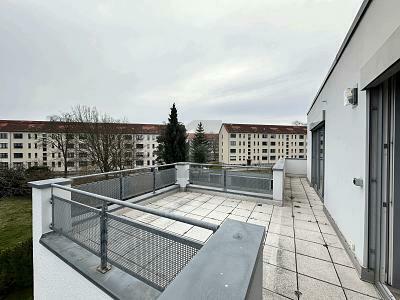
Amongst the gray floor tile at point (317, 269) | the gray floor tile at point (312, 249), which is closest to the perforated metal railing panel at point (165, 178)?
the gray floor tile at point (312, 249)

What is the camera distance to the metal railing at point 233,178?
6582 millimetres

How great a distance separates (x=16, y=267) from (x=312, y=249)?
32.1 ft

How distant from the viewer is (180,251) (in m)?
1.77

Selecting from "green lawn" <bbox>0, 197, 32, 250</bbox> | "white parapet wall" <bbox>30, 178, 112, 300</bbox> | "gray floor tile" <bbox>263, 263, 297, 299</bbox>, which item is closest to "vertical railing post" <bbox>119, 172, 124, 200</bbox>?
"white parapet wall" <bbox>30, 178, 112, 300</bbox>

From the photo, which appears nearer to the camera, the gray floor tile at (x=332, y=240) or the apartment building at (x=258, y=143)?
the gray floor tile at (x=332, y=240)

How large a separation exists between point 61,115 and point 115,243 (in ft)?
86.6

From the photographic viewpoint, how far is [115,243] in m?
2.41

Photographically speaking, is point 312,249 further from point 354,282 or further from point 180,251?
point 180,251

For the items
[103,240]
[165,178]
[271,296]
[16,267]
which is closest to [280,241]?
[271,296]

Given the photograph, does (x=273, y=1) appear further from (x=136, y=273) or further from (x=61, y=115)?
(x=61, y=115)

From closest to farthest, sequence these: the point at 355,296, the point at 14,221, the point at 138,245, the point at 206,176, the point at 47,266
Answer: the point at 138,245 → the point at 355,296 → the point at 47,266 → the point at 206,176 → the point at 14,221

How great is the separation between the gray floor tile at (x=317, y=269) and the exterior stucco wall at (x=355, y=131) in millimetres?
422

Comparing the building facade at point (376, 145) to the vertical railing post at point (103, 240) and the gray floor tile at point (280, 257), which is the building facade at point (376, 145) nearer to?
the gray floor tile at point (280, 257)

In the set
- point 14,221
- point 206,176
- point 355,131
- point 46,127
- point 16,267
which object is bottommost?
point 16,267
